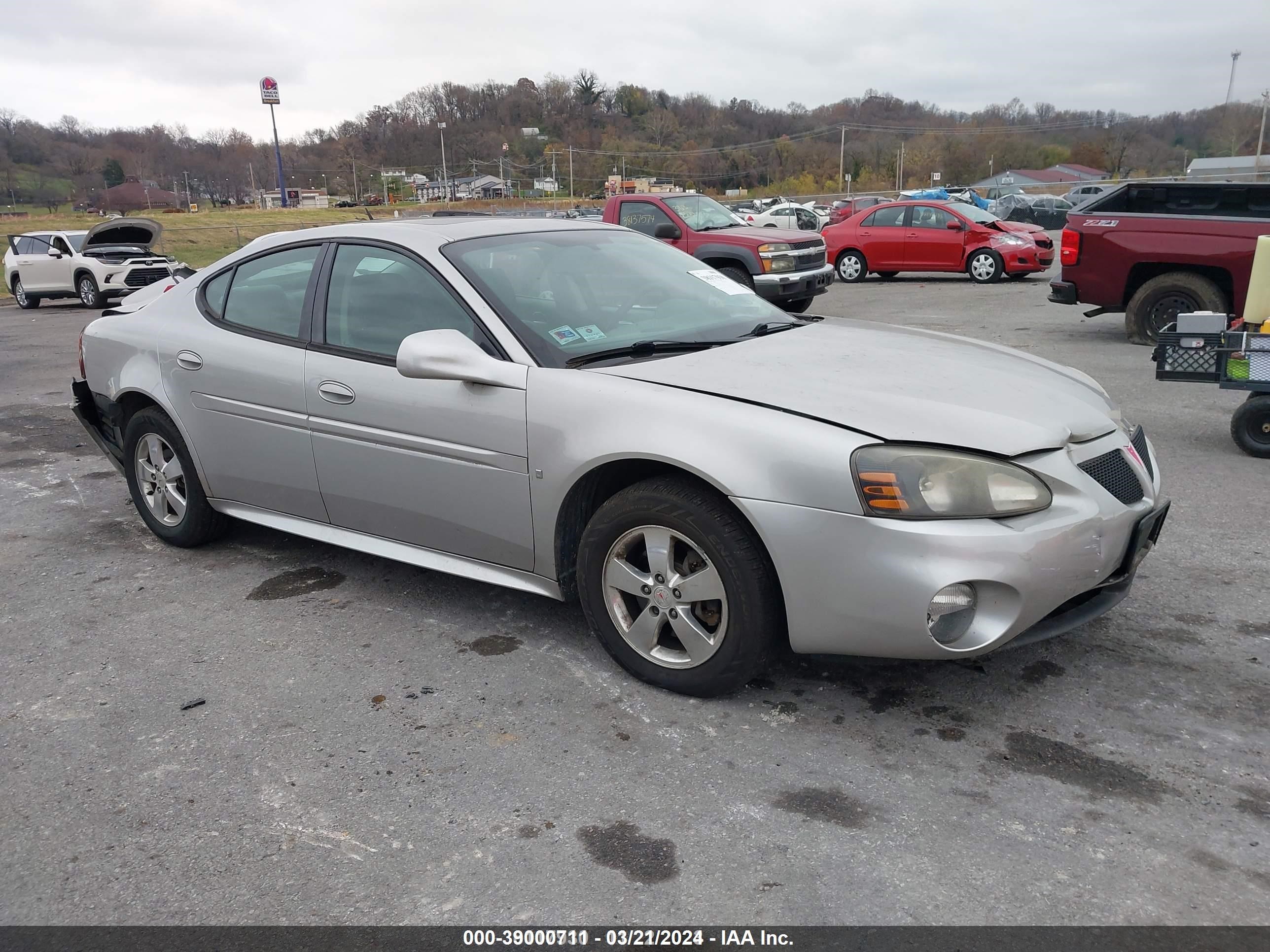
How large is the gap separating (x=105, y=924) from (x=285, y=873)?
0.41m

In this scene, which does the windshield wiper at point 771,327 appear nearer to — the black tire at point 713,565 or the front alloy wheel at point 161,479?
the black tire at point 713,565

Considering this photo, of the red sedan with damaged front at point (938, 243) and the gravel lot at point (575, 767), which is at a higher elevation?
the red sedan with damaged front at point (938, 243)

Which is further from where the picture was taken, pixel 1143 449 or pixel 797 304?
pixel 797 304

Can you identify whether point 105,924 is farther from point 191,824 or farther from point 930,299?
point 930,299

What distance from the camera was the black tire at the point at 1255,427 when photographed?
6.07 meters

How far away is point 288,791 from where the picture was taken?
2.87 meters

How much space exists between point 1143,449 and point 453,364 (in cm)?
253

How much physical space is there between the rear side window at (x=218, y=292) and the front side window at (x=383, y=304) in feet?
2.59

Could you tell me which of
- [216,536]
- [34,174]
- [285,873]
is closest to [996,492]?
[285,873]

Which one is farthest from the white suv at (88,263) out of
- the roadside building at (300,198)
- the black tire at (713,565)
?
the roadside building at (300,198)

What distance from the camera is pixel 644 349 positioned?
3648 millimetres

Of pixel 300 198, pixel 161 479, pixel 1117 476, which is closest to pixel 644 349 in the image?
pixel 1117 476

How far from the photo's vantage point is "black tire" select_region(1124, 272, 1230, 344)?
9.64m

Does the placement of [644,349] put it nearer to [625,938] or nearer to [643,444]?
[643,444]
